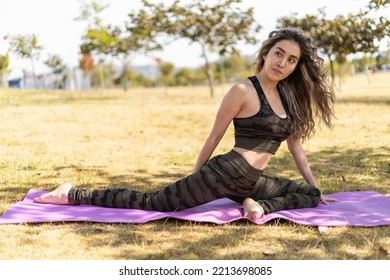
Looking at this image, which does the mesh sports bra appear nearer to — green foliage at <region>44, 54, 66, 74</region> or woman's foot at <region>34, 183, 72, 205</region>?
woman's foot at <region>34, 183, 72, 205</region>

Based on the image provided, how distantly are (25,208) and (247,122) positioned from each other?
6.42ft

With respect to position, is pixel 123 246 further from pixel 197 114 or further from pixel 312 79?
pixel 197 114

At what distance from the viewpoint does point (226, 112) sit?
12.9ft

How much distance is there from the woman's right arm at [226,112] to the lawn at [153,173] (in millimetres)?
571

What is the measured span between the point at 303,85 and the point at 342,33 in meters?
17.0

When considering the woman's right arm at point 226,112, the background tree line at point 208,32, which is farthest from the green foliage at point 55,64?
the woman's right arm at point 226,112

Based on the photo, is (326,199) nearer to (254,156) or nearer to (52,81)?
(254,156)

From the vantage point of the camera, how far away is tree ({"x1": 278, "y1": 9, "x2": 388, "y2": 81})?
1871cm

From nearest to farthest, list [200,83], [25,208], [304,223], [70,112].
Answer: [304,223] < [25,208] < [70,112] < [200,83]

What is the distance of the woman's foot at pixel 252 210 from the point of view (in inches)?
152

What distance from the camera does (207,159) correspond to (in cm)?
403

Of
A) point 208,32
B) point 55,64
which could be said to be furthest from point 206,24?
point 55,64

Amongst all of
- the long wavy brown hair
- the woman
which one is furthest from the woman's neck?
the long wavy brown hair

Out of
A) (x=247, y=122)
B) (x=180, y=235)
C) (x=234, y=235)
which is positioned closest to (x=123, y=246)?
(x=180, y=235)
